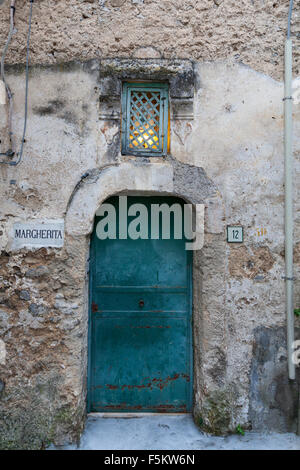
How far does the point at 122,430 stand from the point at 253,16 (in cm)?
361

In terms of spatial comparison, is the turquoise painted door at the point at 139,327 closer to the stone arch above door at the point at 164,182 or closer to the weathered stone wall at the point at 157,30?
the stone arch above door at the point at 164,182

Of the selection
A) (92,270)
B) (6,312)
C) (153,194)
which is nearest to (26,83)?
(153,194)

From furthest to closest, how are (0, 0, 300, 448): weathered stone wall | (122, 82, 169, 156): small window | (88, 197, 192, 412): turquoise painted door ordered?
(88, 197, 192, 412): turquoise painted door, (122, 82, 169, 156): small window, (0, 0, 300, 448): weathered stone wall

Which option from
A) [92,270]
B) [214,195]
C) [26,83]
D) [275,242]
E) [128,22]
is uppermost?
[128,22]

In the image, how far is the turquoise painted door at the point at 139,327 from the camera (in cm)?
284

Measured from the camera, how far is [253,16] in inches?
104

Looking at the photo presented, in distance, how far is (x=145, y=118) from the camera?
2748 mm

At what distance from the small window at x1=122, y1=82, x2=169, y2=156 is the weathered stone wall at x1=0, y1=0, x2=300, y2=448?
0.10m

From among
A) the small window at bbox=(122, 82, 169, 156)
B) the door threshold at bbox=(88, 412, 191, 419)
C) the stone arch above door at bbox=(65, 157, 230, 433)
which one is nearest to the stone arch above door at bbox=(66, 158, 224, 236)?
the stone arch above door at bbox=(65, 157, 230, 433)

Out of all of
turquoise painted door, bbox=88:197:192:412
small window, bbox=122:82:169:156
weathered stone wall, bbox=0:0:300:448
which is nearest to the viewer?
weathered stone wall, bbox=0:0:300:448

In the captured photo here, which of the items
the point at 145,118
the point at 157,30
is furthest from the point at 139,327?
the point at 157,30

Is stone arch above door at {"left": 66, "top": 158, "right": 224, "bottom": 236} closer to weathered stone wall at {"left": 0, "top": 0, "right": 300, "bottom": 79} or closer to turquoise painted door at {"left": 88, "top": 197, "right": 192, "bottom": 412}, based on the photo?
turquoise painted door at {"left": 88, "top": 197, "right": 192, "bottom": 412}

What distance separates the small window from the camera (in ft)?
8.92

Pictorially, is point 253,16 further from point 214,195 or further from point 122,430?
point 122,430
